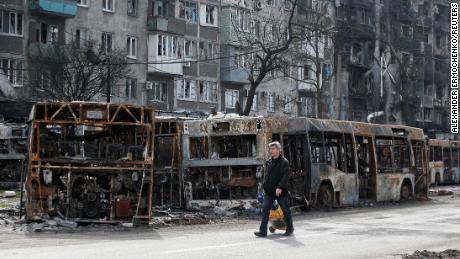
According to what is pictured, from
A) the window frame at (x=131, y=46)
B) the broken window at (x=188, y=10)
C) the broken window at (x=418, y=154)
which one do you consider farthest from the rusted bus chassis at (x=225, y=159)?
the broken window at (x=188, y=10)

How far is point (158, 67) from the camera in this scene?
2189 inches

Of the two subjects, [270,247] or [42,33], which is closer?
[270,247]

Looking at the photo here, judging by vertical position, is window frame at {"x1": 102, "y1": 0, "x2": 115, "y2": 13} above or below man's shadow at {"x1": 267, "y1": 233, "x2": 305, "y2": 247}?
above

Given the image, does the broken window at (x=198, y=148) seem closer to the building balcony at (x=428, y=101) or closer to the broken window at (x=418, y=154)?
the broken window at (x=418, y=154)

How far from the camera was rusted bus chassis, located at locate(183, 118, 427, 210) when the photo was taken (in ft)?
74.5

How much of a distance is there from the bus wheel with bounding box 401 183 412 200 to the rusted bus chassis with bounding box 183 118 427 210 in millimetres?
3849

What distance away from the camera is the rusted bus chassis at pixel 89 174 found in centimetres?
1820

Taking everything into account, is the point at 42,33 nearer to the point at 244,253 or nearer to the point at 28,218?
the point at 28,218

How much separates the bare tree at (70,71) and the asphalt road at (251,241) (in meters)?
25.8

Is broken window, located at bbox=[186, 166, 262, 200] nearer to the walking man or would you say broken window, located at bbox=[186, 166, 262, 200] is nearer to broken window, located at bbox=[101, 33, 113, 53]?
the walking man

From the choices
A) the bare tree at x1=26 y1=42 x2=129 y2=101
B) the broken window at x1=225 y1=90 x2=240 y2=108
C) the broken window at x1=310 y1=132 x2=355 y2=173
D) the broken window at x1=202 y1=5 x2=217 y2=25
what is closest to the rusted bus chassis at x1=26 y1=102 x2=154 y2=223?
the broken window at x1=310 y1=132 x2=355 y2=173

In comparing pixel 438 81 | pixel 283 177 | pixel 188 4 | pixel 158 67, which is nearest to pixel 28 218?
pixel 283 177

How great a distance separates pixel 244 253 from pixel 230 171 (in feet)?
33.3

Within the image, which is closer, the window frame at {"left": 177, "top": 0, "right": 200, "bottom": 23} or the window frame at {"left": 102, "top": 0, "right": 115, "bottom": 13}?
the window frame at {"left": 102, "top": 0, "right": 115, "bottom": 13}
